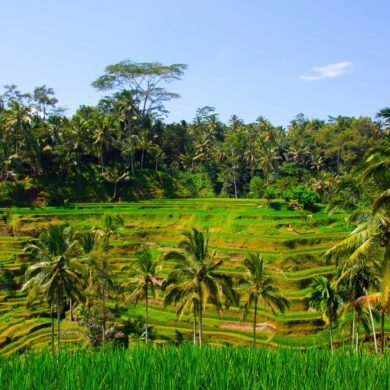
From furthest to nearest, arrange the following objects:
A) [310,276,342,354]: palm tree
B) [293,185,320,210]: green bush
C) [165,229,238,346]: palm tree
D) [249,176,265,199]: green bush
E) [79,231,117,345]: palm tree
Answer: [249,176,265,199]: green bush
[293,185,320,210]: green bush
[79,231,117,345]: palm tree
[310,276,342,354]: palm tree
[165,229,238,346]: palm tree

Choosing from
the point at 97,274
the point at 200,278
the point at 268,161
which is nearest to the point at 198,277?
the point at 200,278

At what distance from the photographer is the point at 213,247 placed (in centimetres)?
4903

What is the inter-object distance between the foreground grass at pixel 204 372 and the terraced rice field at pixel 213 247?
399 inches

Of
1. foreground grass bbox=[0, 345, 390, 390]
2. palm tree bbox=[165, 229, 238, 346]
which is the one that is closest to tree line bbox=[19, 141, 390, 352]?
palm tree bbox=[165, 229, 238, 346]

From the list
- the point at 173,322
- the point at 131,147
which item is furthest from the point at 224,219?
the point at 131,147

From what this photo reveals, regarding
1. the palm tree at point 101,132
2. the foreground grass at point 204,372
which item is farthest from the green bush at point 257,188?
the foreground grass at point 204,372

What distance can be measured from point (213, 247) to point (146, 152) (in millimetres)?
41320

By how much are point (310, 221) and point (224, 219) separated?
9.97 m

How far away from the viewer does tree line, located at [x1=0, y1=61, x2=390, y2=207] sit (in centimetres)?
7150

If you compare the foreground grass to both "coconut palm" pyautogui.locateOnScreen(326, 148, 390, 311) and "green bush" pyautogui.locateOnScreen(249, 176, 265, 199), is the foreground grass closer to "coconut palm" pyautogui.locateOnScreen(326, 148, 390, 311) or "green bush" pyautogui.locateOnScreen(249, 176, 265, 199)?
"coconut palm" pyautogui.locateOnScreen(326, 148, 390, 311)

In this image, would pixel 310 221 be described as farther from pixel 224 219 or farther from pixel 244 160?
pixel 244 160

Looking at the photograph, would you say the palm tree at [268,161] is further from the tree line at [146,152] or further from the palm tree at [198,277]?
the palm tree at [198,277]

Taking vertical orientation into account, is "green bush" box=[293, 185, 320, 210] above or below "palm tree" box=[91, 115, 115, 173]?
below

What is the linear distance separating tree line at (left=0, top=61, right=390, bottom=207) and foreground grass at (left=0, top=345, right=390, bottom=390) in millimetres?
47695
